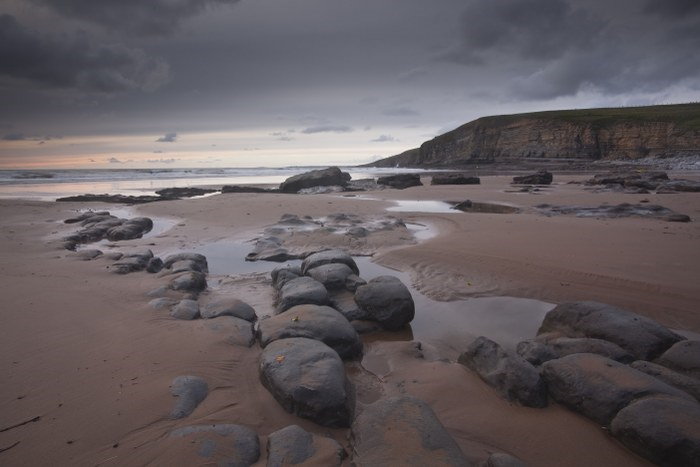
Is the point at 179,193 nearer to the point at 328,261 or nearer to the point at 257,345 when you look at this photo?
the point at 328,261

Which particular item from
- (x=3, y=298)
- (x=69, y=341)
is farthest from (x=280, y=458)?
(x=3, y=298)

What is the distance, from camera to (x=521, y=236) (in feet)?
34.0

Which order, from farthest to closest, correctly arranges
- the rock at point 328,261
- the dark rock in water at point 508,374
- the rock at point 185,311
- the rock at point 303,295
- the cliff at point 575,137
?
the cliff at point 575,137 < the rock at point 328,261 < the rock at point 303,295 < the rock at point 185,311 < the dark rock in water at point 508,374

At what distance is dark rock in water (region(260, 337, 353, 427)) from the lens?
11.4 feet

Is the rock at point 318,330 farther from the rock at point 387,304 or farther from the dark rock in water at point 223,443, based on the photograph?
the dark rock in water at point 223,443

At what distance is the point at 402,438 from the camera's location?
2869mm

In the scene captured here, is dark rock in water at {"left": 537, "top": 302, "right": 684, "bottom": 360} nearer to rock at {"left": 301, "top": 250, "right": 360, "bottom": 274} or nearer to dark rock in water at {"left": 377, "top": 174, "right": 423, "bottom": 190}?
rock at {"left": 301, "top": 250, "right": 360, "bottom": 274}

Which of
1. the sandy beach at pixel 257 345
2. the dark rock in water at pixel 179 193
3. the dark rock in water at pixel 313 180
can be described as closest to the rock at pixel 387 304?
the sandy beach at pixel 257 345

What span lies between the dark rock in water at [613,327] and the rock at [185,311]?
15.9 feet

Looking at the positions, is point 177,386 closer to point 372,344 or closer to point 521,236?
point 372,344

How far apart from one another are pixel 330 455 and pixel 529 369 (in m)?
2.22

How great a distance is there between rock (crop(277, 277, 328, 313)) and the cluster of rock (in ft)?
7.36

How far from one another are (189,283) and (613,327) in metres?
6.36

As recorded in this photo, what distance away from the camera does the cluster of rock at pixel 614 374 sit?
3.06m
